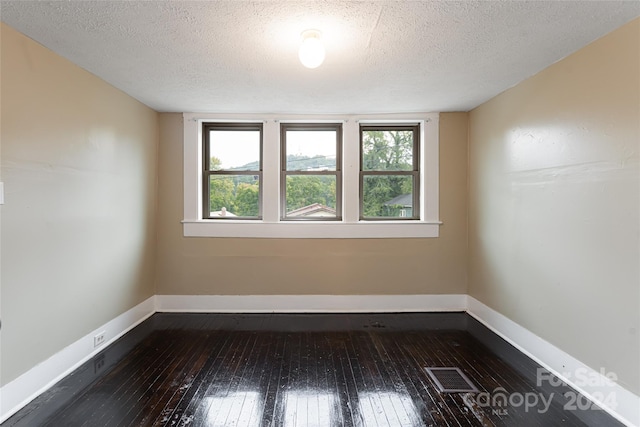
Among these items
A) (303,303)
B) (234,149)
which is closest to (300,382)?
(303,303)

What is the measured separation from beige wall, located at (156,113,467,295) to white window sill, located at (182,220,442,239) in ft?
0.22

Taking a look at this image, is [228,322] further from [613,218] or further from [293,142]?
[613,218]

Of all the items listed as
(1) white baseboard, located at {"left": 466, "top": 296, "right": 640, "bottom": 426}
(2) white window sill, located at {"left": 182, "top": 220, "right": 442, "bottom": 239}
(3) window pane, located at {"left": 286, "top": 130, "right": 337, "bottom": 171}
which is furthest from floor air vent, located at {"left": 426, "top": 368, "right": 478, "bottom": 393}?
(3) window pane, located at {"left": 286, "top": 130, "right": 337, "bottom": 171}

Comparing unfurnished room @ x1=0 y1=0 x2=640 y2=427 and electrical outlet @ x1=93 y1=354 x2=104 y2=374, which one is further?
electrical outlet @ x1=93 y1=354 x2=104 y2=374

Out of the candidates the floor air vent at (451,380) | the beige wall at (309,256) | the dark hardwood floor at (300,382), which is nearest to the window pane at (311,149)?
the beige wall at (309,256)

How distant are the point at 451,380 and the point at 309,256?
78.4 inches

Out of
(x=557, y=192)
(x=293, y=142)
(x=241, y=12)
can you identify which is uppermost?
(x=241, y=12)

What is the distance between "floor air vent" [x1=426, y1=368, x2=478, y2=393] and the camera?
228 cm

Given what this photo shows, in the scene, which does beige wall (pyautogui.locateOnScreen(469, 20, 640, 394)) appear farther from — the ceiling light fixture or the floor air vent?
the ceiling light fixture

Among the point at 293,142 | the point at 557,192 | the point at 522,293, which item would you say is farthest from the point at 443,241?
the point at 293,142

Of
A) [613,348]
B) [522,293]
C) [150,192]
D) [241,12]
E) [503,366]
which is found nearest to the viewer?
[241,12]

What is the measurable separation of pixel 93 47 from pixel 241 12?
1.21m

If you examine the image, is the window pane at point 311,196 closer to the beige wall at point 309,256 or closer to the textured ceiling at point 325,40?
the beige wall at point 309,256

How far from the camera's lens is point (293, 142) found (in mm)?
4031
